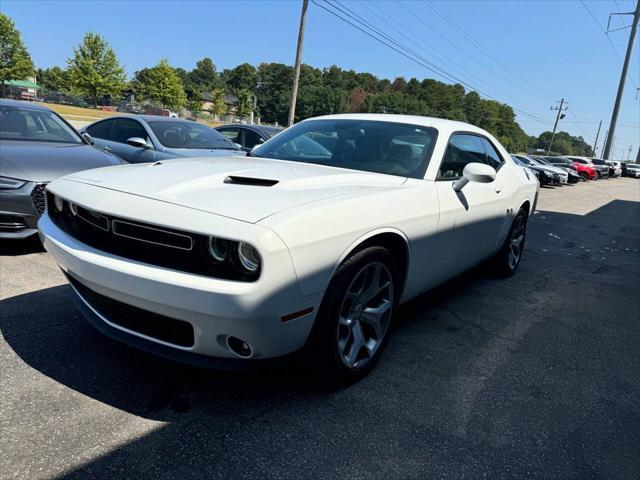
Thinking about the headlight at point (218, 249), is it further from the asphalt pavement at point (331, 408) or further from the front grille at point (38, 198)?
the front grille at point (38, 198)

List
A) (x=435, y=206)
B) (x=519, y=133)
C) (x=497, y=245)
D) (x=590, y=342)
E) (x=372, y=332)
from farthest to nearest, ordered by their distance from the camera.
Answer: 1. (x=519, y=133)
2. (x=497, y=245)
3. (x=590, y=342)
4. (x=435, y=206)
5. (x=372, y=332)

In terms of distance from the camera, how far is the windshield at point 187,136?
6.99m

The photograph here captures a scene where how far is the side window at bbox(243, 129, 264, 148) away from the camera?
33.2ft

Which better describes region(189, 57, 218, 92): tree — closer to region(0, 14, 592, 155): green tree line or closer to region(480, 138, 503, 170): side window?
region(0, 14, 592, 155): green tree line

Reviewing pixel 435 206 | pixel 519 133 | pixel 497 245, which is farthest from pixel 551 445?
pixel 519 133

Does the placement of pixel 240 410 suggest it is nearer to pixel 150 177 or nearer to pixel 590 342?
pixel 150 177

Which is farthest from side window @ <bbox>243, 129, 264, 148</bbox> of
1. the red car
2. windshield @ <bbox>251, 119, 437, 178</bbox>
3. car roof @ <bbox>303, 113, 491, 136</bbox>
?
the red car

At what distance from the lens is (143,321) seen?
2.12 metres

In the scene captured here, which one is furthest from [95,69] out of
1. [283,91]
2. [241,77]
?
[241,77]

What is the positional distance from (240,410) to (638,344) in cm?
309

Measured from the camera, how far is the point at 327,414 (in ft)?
7.52

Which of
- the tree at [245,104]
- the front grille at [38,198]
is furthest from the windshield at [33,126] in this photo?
the tree at [245,104]

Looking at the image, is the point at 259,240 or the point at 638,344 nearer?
the point at 259,240

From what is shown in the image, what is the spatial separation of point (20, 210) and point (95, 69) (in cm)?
6018
